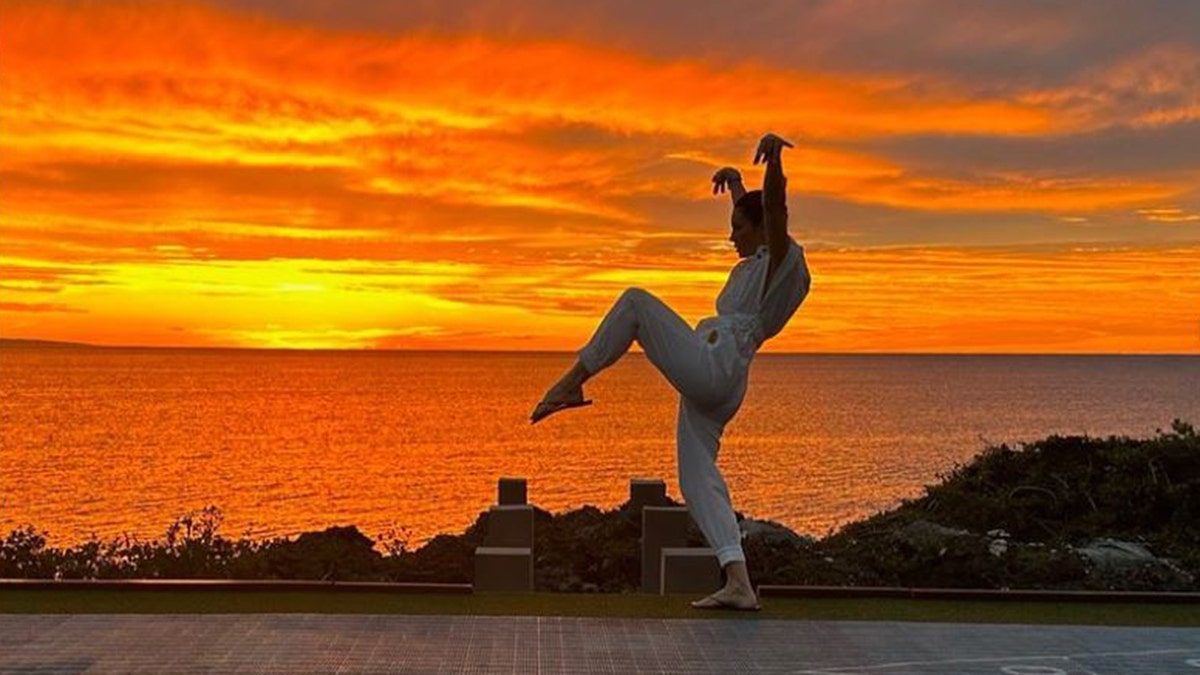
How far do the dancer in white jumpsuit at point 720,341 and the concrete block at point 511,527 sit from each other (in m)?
2.00

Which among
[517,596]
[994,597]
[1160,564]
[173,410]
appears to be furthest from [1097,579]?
[173,410]

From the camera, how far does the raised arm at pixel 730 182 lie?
8328 millimetres

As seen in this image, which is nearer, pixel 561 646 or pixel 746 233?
pixel 561 646

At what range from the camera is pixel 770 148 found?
754 cm

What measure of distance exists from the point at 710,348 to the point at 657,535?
259cm

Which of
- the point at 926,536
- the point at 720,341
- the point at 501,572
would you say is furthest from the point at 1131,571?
the point at 501,572

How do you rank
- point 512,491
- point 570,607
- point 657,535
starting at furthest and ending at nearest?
point 512,491 → point 657,535 → point 570,607

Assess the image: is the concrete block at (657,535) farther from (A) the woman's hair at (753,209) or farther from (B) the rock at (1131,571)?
(B) the rock at (1131,571)

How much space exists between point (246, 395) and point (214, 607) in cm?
11606

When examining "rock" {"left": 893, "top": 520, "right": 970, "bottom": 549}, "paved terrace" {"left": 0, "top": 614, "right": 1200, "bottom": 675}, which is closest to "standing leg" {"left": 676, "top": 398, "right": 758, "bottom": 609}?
"paved terrace" {"left": 0, "top": 614, "right": 1200, "bottom": 675}

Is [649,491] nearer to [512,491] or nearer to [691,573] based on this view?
[512,491]

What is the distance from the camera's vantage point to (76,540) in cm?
2897

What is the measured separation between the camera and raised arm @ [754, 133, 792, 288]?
7.56 metres

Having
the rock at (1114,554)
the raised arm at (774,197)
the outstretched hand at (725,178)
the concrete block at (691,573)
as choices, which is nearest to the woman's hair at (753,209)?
the raised arm at (774,197)
